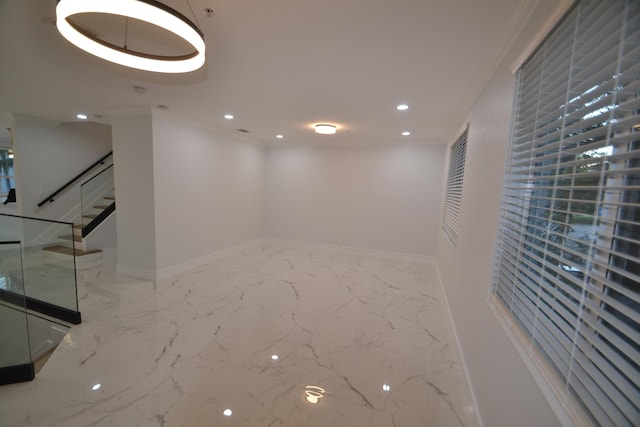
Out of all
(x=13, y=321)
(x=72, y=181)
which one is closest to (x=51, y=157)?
(x=72, y=181)

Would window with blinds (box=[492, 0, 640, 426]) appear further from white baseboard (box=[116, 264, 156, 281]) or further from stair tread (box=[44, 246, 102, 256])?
stair tread (box=[44, 246, 102, 256])

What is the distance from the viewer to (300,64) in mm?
2256

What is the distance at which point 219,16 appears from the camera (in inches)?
65.0

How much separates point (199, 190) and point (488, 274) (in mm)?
4594

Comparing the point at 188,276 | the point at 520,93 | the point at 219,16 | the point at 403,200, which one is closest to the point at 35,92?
the point at 188,276

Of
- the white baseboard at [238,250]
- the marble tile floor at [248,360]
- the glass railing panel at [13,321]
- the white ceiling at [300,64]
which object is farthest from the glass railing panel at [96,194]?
the glass railing panel at [13,321]

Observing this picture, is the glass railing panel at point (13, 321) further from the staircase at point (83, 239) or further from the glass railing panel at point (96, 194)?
the glass railing panel at point (96, 194)

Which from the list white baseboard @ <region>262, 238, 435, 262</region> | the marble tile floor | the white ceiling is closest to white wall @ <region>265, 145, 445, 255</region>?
white baseboard @ <region>262, 238, 435, 262</region>

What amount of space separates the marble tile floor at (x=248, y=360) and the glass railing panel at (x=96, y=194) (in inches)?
79.9

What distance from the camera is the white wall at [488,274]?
1.30 m

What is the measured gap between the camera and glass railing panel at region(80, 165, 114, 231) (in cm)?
549

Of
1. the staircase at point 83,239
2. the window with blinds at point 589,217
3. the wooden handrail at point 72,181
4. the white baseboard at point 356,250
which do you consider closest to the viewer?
the window with blinds at point 589,217

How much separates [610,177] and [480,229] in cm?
134

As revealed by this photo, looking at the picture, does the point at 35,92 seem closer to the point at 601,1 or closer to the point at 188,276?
the point at 188,276
